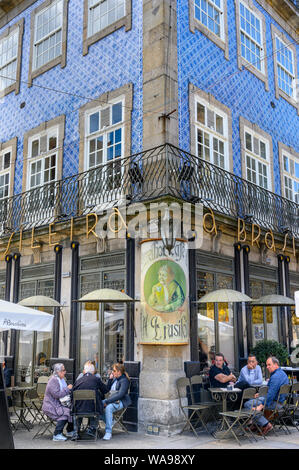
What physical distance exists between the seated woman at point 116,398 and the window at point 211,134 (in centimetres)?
486

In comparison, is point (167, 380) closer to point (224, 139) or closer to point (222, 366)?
point (222, 366)

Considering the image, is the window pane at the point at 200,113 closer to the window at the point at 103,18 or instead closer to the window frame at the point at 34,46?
the window at the point at 103,18

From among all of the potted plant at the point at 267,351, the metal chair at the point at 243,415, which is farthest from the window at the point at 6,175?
the metal chair at the point at 243,415

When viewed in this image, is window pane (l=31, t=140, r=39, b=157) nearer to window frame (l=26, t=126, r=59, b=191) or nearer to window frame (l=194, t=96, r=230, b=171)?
window frame (l=26, t=126, r=59, b=191)

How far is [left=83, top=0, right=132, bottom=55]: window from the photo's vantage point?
435 inches

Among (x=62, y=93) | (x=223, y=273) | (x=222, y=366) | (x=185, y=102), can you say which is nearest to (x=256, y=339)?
(x=223, y=273)

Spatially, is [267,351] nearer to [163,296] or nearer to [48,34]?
[163,296]

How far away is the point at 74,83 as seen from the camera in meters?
12.1

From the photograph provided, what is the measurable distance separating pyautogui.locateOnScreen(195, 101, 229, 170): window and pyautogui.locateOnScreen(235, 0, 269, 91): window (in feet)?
6.40

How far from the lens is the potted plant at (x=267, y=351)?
1060 centimetres

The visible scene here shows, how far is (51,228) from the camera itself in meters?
A: 11.0

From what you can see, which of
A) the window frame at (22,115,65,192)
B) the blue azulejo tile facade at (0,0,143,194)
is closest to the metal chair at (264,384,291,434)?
the blue azulejo tile facade at (0,0,143,194)

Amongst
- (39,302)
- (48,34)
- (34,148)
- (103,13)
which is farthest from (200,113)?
(39,302)

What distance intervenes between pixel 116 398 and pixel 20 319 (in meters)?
2.14
